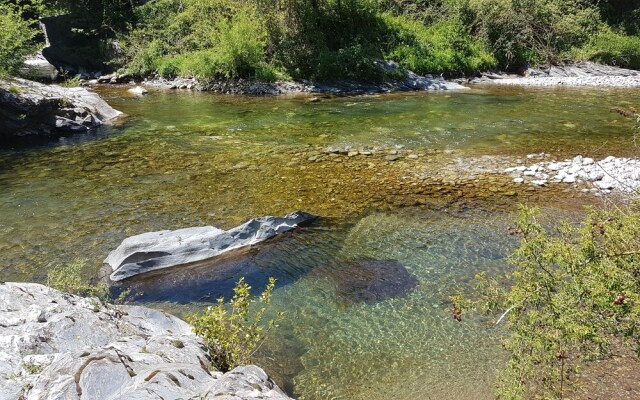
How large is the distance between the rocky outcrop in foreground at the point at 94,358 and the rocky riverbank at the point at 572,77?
26.4 meters

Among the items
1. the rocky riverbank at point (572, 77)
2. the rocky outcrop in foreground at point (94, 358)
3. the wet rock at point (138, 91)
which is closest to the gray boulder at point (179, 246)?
the rocky outcrop in foreground at point (94, 358)

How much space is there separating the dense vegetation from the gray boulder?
1885 centimetres

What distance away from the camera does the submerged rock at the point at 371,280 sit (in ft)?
21.4

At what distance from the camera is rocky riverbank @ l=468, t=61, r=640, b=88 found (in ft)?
84.6

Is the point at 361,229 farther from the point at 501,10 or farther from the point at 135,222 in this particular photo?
the point at 501,10

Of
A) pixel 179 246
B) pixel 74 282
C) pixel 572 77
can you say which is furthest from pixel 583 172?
pixel 572 77

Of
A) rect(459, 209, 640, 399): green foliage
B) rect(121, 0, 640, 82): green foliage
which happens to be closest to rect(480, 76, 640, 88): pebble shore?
rect(121, 0, 640, 82): green foliage

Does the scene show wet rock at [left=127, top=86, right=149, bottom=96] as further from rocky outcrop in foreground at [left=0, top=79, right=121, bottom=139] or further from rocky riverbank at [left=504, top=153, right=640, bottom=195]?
rocky riverbank at [left=504, top=153, right=640, bottom=195]

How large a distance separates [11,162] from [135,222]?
6.76 metres

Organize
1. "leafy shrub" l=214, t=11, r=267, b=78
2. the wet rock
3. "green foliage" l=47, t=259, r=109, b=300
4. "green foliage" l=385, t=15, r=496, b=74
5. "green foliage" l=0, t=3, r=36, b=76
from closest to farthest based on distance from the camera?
"green foliage" l=47, t=259, r=109, b=300 → "green foliage" l=0, t=3, r=36, b=76 → the wet rock → "leafy shrub" l=214, t=11, r=267, b=78 → "green foliage" l=385, t=15, r=496, b=74

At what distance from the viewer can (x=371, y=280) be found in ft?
22.7

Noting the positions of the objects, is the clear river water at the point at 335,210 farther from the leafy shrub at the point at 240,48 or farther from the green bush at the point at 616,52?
the green bush at the point at 616,52

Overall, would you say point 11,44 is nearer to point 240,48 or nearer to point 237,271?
point 240,48

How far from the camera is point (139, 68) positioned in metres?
29.1
